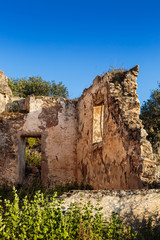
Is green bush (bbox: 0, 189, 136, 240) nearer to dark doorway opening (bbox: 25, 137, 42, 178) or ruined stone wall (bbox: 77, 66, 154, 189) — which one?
ruined stone wall (bbox: 77, 66, 154, 189)

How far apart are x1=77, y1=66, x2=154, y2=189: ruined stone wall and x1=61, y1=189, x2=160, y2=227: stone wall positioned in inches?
54.9

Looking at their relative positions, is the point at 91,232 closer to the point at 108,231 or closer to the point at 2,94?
the point at 108,231

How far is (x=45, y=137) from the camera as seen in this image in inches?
346

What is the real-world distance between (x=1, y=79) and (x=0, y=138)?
2584 millimetres

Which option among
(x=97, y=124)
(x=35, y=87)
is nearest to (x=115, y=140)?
(x=97, y=124)

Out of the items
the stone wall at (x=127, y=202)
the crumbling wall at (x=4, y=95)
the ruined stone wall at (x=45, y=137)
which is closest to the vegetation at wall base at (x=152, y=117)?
the ruined stone wall at (x=45, y=137)

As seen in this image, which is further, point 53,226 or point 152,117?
point 152,117

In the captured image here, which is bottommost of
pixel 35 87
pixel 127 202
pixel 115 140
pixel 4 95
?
pixel 127 202

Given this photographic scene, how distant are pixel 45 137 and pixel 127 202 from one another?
595 centimetres

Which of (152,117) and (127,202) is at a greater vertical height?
(152,117)

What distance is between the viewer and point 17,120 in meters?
8.66

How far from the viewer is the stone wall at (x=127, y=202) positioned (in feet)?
9.87

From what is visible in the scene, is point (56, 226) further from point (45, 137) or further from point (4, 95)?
point (4, 95)

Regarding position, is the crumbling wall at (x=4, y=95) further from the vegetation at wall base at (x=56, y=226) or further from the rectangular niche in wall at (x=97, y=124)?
the vegetation at wall base at (x=56, y=226)
